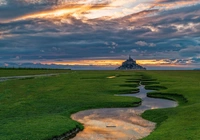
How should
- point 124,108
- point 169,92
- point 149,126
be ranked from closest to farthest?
1. point 149,126
2. point 124,108
3. point 169,92

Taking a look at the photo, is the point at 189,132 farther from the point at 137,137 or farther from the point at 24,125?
the point at 24,125

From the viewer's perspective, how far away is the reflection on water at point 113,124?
77.4 feet

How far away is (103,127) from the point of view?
26.5 m

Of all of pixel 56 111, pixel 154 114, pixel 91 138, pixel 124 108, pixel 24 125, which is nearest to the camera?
pixel 91 138

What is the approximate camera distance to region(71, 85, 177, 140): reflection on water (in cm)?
2358

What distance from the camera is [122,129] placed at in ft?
84.1

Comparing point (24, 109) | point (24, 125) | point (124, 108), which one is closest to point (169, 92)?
point (124, 108)

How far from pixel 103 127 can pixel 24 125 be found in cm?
768

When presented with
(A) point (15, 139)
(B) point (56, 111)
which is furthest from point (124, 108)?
(A) point (15, 139)

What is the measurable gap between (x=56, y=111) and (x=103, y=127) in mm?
9640

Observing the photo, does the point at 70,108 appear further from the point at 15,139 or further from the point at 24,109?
the point at 15,139

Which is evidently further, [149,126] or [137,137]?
[149,126]

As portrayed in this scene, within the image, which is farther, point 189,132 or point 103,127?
point 103,127

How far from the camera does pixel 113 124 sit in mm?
27562
